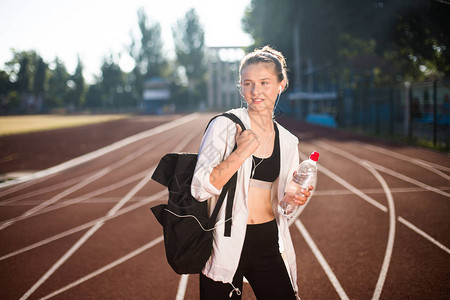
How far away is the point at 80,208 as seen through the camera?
23.6 feet

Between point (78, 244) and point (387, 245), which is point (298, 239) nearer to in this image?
point (387, 245)

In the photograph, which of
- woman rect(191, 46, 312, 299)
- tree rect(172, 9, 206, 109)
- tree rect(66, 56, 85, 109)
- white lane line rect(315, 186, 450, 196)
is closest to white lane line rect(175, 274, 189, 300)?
woman rect(191, 46, 312, 299)

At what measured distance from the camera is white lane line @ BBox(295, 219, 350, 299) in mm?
3812

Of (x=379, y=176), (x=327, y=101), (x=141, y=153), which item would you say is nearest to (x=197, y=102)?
(x=327, y=101)

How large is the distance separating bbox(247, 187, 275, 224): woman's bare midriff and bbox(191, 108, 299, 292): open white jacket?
0.24ft

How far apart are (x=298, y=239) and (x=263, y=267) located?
3526 millimetres

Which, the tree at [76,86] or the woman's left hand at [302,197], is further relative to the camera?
the tree at [76,86]

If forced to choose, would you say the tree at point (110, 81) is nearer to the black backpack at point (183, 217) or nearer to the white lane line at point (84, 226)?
the white lane line at point (84, 226)

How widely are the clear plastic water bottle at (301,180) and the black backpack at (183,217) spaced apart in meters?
0.52

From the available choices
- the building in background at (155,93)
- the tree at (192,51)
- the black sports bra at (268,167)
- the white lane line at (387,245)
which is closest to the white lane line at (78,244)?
the black sports bra at (268,167)

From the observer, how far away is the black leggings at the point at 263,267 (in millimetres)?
1986

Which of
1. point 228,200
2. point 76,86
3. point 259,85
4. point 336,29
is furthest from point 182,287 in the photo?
point 76,86

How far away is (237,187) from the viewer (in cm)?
190

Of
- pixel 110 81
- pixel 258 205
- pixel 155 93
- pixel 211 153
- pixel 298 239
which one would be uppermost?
pixel 110 81
